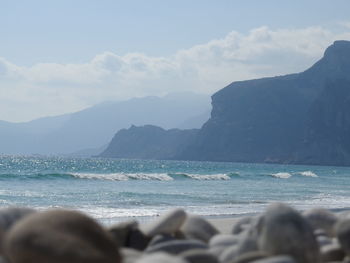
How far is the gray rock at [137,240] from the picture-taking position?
6965mm

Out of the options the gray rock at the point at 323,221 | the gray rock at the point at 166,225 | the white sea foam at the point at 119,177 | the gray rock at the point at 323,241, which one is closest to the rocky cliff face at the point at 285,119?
the white sea foam at the point at 119,177

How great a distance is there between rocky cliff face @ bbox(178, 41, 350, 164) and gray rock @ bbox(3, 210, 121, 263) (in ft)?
469

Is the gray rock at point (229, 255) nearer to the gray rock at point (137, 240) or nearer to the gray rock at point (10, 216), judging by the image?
the gray rock at point (137, 240)

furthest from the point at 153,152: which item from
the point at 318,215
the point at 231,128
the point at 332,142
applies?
the point at 318,215

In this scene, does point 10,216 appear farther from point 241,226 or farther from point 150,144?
point 150,144

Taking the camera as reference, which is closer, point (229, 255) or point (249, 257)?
point (249, 257)

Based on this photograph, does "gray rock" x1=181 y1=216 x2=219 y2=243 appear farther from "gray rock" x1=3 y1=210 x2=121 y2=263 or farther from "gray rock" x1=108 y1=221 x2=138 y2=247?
"gray rock" x1=3 y1=210 x2=121 y2=263

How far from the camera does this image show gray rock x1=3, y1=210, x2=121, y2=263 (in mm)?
4938

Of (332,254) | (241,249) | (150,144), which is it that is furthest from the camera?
(150,144)

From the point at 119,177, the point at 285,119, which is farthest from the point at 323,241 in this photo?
the point at 285,119

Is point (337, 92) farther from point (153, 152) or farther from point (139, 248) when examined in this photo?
point (139, 248)

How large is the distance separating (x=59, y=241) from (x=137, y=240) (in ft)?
6.83

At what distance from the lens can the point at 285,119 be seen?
163000 mm

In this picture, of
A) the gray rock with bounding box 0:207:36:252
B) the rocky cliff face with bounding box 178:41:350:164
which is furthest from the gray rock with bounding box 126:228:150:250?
the rocky cliff face with bounding box 178:41:350:164
